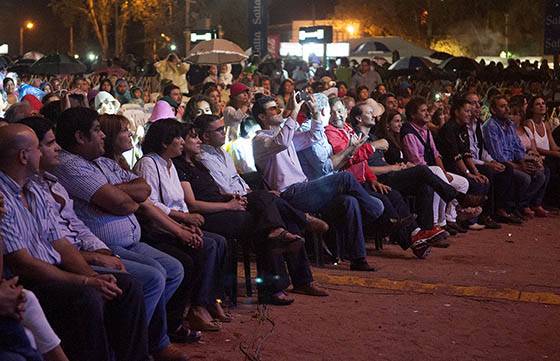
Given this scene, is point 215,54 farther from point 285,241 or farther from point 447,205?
point 285,241

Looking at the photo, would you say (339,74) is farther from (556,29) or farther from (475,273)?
(475,273)

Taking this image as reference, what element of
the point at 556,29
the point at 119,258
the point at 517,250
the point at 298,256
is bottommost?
the point at 517,250

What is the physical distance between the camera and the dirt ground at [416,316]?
657 cm

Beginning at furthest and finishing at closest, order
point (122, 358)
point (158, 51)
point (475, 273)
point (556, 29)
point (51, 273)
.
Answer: point (158, 51) → point (556, 29) → point (475, 273) → point (122, 358) → point (51, 273)

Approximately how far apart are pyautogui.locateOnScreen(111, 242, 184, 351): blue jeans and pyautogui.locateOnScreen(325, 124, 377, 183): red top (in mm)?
4316

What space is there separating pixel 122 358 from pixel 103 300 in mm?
429

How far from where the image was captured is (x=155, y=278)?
5883 mm

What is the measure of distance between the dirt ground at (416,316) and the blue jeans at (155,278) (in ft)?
1.47

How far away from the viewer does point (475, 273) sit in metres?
9.41

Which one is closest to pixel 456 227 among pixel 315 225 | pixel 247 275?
pixel 315 225

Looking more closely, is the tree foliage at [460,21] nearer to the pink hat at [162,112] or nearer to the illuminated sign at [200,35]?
the illuminated sign at [200,35]

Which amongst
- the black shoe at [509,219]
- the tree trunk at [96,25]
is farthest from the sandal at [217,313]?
the tree trunk at [96,25]

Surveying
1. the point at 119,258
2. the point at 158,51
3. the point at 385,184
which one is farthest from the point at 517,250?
the point at 158,51

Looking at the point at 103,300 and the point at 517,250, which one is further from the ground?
the point at 103,300
